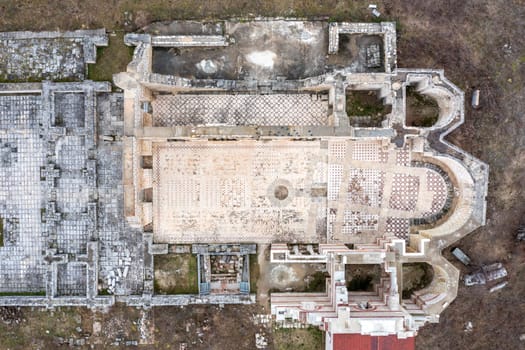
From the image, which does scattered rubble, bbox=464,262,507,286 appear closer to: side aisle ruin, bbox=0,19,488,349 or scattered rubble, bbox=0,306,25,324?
A: side aisle ruin, bbox=0,19,488,349

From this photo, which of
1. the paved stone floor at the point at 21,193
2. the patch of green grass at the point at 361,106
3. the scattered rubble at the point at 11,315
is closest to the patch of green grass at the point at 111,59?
the paved stone floor at the point at 21,193

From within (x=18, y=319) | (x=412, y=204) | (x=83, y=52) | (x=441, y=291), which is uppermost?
(x=83, y=52)

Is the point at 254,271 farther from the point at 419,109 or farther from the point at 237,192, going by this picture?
the point at 419,109

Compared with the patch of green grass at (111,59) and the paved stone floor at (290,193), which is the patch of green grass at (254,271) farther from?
the patch of green grass at (111,59)

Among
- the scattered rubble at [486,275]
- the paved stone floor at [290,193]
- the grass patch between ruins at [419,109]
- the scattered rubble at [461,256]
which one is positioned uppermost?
the grass patch between ruins at [419,109]

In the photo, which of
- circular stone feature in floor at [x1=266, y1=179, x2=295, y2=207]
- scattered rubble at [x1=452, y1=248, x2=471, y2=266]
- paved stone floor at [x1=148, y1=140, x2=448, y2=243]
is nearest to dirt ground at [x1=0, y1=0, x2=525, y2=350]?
scattered rubble at [x1=452, y1=248, x2=471, y2=266]

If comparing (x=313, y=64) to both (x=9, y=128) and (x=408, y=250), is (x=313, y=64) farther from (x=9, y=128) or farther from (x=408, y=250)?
(x=9, y=128)

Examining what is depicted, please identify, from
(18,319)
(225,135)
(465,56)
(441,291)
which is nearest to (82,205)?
(18,319)
